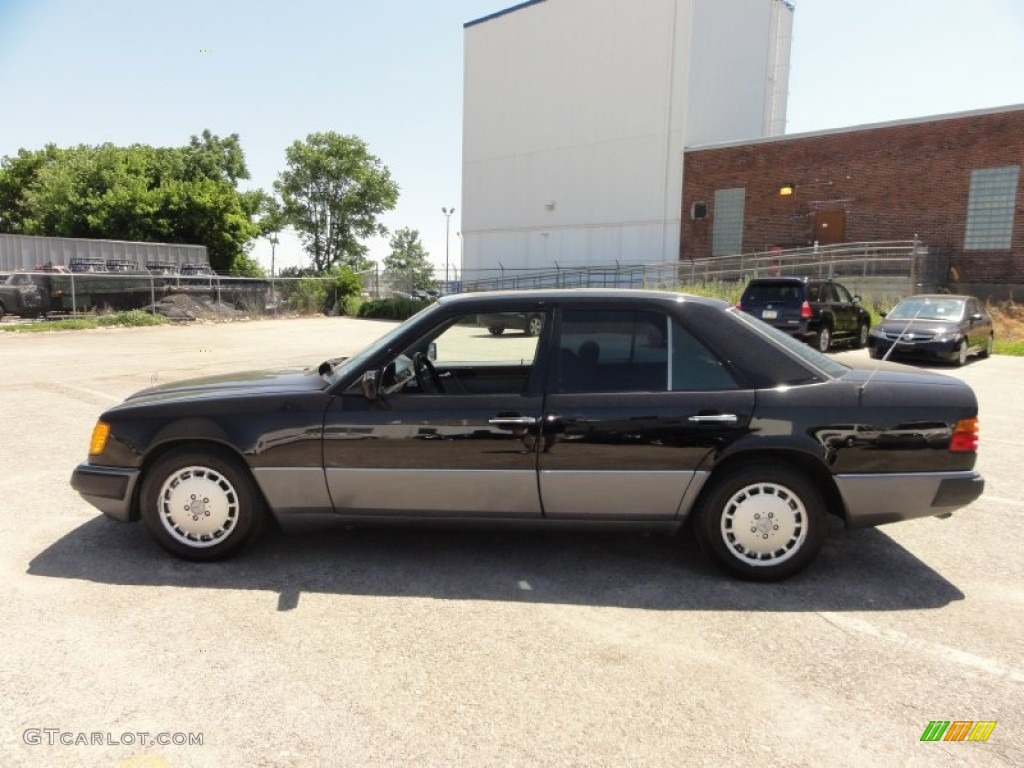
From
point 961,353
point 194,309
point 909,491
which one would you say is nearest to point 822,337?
point 961,353

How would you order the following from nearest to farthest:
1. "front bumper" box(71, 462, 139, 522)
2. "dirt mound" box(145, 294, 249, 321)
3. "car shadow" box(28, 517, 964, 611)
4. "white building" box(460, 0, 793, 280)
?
1. "car shadow" box(28, 517, 964, 611)
2. "front bumper" box(71, 462, 139, 522)
3. "dirt mound" box(145, 294, 249, 321)
4. "white building" box(460, 0, 793, 280)

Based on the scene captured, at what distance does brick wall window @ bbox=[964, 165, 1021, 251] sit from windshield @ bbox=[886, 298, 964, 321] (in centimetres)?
1132

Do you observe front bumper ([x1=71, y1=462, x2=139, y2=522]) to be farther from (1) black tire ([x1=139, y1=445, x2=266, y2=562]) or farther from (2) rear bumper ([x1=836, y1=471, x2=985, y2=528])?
(2) rear bumper ([x1=836, y1=471, x2=985, y2=528])

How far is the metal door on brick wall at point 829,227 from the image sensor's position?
27.0 meters

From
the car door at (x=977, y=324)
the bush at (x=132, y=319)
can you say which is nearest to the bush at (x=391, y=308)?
the bush at (x=132, y=319)

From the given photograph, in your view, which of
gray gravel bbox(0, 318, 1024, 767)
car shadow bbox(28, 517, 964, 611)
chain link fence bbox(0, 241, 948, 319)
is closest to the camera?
gray gravel bbox(0, 318, 1024, 767)

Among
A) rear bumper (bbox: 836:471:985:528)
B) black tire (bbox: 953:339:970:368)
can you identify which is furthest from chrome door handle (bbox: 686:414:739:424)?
black tire (bbox: 953:339:970:368)

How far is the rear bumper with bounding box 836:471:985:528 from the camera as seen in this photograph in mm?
3768

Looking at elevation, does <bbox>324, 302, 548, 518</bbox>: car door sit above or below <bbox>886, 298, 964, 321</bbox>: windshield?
below

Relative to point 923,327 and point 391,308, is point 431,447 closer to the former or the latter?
point 923,327

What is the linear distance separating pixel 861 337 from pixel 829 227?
11986mm

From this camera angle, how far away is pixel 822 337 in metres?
15.1

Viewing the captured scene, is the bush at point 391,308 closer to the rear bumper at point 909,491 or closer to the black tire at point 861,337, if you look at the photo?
the black tire at point 861,337

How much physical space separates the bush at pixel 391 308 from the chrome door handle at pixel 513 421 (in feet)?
96.5
